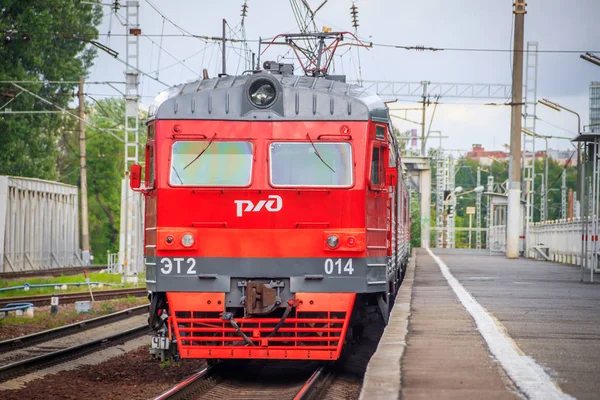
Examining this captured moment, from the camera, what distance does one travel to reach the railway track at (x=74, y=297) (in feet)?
77.3

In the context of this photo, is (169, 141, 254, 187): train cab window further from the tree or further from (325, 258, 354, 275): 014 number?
the tree

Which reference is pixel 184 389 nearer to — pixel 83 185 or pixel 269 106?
pixel 269 106

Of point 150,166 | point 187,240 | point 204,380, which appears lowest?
point 204,380

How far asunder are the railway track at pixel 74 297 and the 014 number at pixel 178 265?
1197cm

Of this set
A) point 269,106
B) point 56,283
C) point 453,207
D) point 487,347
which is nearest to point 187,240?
point 269,106

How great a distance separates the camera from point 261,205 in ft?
37.1

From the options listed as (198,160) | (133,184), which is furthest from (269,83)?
(133,184)

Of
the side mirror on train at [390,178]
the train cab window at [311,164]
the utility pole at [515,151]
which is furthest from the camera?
the utility pole at [515,151]

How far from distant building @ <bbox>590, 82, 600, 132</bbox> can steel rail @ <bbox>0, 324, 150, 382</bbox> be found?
1270 centimetres

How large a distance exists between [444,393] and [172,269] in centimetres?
473

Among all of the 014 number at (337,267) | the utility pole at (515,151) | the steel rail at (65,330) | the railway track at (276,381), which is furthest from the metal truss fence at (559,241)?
the 014 number at (337,267)

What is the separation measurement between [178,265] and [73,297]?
47.9ft

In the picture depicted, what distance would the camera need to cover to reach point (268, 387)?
38.0 ft

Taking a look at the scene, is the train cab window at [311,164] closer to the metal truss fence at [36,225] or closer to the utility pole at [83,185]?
the metal truss fence at [36,225]
